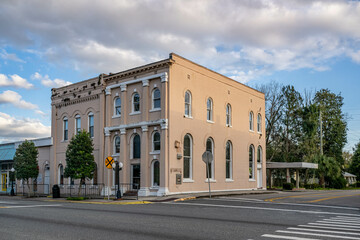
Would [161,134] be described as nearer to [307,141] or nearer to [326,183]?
[307,141]

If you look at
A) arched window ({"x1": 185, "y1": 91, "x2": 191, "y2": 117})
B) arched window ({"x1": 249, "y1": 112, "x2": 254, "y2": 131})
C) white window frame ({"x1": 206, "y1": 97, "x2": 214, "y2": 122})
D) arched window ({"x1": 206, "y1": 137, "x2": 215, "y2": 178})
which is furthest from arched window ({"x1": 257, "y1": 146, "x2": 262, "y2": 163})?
arched window ({"x1": 185, "y1": 91, "x2": 191, "y2": 117})

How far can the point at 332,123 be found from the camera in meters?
59.3

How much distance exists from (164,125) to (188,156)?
3538mm

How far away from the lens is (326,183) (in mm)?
56312

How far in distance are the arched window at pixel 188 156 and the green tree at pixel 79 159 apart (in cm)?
682

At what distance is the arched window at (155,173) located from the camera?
27703 millimetres

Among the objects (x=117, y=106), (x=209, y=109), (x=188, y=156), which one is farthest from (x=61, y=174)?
(x=209, y=109)

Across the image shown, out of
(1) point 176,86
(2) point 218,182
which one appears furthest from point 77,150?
(2) point 218,182

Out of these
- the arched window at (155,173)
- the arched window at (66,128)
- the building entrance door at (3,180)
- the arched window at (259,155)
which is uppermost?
the arched window at (66,128)

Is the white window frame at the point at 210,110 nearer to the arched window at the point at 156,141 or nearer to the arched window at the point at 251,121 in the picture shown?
the arched window at the point at 156,141

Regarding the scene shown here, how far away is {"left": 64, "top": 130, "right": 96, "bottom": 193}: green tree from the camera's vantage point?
27453 millimetres

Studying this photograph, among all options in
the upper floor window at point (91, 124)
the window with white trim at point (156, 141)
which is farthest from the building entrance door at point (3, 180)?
the window with white trim at point (156, 141)

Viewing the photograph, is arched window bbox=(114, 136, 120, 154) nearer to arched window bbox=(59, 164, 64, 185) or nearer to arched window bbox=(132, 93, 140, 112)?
arched window bbox=(132, 93, 140, 112)

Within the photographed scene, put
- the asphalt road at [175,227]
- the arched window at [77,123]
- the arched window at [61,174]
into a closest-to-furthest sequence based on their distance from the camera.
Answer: the asphalt road at [175,227] < the arched window at [77,123] < the arched window at [61,174]
